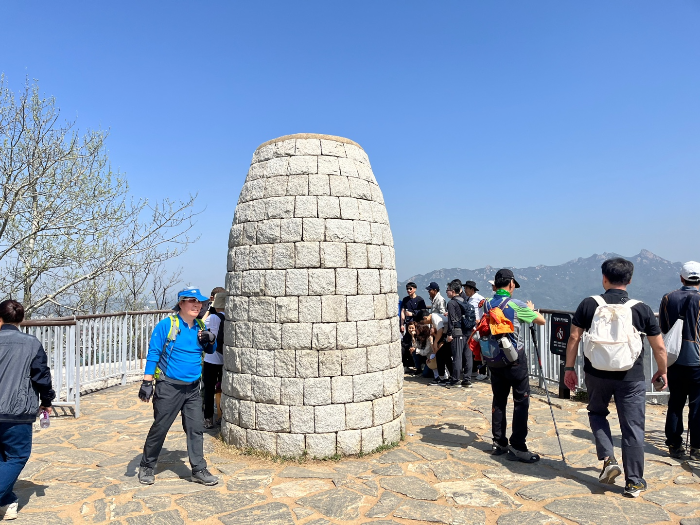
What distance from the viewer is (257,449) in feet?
18.4

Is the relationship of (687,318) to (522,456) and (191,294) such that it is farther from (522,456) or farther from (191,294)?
(191,294)

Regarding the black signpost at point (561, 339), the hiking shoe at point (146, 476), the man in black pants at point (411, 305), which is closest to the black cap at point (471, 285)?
the man in black pants at point (411, 305)

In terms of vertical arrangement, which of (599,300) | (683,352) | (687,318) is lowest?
(683,352)

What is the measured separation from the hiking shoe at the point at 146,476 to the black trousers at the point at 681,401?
6.28 metres

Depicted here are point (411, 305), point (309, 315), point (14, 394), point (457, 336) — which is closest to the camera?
point (14, 394)

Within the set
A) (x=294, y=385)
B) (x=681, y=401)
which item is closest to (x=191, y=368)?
(x=294, y=385)

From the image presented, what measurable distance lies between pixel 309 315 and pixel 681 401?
4.77 m

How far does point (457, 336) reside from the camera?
936 centimetres

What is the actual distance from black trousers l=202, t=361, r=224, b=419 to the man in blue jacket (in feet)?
7.00

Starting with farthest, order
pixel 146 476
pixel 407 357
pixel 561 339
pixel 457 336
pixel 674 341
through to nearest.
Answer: pixel 407 357 < pixel 457 336 < pixel 561 339 < pixel 674 341 < pixel 146 476

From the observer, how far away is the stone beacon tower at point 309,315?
217 inches

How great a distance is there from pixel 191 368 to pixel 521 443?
415 cm

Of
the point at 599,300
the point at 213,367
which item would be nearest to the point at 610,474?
the point at 599,300

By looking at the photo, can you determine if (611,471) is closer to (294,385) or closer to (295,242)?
(294,385)
